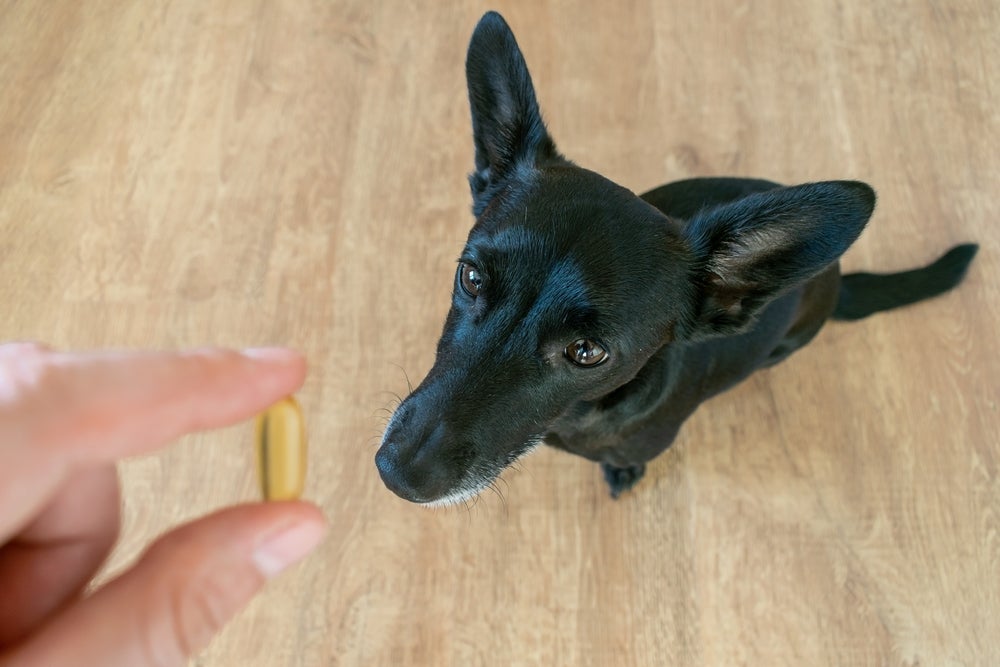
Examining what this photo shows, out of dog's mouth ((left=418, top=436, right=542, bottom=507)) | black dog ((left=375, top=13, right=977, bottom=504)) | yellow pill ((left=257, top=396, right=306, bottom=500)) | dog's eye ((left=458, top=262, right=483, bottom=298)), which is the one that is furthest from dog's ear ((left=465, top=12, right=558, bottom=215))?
yellow pill ((left=257, top=396, right=306, bottom=500))

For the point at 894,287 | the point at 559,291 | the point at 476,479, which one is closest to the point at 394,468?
the point at 476,479

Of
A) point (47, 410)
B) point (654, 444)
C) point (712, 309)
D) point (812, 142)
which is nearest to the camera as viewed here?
point (47, 410)

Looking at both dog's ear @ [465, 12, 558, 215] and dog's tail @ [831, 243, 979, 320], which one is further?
dog's tail @ [831, 243, 979, 320]

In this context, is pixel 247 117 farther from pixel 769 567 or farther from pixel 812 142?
pixel 769 567

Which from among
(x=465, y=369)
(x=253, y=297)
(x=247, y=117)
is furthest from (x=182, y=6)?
(x=465, y=369)

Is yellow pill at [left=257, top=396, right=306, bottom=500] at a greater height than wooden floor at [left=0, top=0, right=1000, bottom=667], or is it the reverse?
yellow pill at [left=257, top=396, right=306, bottom=500]

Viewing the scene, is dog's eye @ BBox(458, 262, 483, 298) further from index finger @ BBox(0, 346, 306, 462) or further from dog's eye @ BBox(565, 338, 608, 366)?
index finger @ BBox(0, 346, 306, 462)

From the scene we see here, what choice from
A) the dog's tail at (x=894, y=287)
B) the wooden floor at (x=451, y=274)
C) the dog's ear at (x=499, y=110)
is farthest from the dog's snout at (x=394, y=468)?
the dog's tail at (x=894, y=287)
